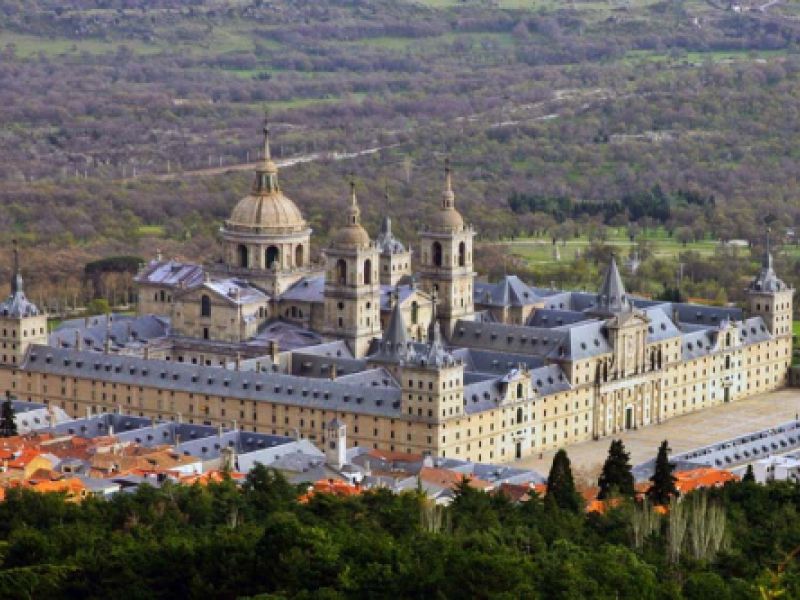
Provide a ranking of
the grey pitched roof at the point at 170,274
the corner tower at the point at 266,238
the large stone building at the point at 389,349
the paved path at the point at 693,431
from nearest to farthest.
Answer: the large stone building at the point at 389,349 < the paved path at the point at 693,431 < the corner tower at the point at 266,238 < the grey pitched roof at the point at 170,274

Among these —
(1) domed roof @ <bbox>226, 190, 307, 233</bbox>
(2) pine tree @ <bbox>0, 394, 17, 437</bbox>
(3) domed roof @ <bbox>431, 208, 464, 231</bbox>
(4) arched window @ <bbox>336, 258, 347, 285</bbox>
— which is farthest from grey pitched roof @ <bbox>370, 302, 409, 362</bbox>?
(2) pine tree @ <bbox>0, 394, 17, 437</bbox>

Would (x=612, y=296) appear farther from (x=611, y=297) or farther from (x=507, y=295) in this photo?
(x=507, y=295)

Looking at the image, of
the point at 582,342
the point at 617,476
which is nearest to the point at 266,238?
the point at 582,342

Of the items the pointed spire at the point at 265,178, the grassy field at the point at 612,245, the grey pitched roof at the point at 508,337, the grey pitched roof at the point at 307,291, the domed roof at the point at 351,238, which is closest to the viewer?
the grey pitched roof at the point at 508,337

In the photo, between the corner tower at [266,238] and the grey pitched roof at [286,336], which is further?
the corner tower at [266,238]

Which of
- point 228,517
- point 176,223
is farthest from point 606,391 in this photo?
point 176,223

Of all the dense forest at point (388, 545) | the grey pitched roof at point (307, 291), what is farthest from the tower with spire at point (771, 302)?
the dense forest at point (388, 545)

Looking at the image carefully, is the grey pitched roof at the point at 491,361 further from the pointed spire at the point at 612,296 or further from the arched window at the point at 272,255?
the arched window at the point at 272,255

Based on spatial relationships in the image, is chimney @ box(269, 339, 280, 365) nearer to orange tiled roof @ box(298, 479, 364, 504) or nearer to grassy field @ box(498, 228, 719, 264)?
orange tiled roof @ box(298, 479, 364, 504)

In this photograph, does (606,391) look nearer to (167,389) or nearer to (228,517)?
(167,389)
